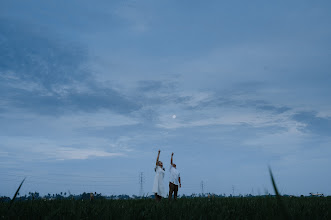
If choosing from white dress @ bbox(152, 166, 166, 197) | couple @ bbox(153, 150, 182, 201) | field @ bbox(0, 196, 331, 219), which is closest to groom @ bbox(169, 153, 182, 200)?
couple @ bbox(153, 150, 182, 201)

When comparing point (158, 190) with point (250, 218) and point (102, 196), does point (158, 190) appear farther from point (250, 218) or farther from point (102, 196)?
point (250, 218)

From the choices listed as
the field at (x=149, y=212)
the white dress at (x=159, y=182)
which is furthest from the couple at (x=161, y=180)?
the field at (x=149, y=212)

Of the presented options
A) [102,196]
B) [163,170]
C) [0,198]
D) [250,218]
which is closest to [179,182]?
[163,170]

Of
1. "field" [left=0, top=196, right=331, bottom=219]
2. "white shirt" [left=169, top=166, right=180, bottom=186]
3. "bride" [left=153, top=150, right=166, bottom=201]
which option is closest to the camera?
"field" [left=0, top=196, right=331, bottom=219]

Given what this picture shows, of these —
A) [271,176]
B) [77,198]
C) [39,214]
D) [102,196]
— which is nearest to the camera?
[271,176]

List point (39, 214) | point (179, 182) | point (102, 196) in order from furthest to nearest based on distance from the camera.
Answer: point (179, 182) < point (102, 196) < point (39, 214)

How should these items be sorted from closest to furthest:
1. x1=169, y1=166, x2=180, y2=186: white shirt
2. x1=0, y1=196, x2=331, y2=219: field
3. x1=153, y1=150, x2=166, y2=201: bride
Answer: x1=0, y1=196, x2=331, y2=219: field, x1=169, y1=166, x2=180, y2=186: white shirt, x1=153, y1=150, x2=166, y2=201: bride

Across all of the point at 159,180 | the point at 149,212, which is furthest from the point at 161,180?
the point at 149,212

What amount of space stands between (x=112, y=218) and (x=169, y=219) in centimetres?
90

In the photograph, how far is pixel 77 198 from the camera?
30.6 feet

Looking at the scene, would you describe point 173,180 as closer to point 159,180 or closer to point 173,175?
point 173,175

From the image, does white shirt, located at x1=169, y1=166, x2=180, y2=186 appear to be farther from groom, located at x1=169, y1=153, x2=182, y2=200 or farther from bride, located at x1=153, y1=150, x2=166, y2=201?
bride, located at x1=153, y1=150, x2=166, y2=201

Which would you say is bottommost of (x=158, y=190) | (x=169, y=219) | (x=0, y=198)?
(x=169, y=219)

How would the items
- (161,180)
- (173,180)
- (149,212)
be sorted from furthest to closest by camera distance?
(161,180), (173,180), (149,212)
